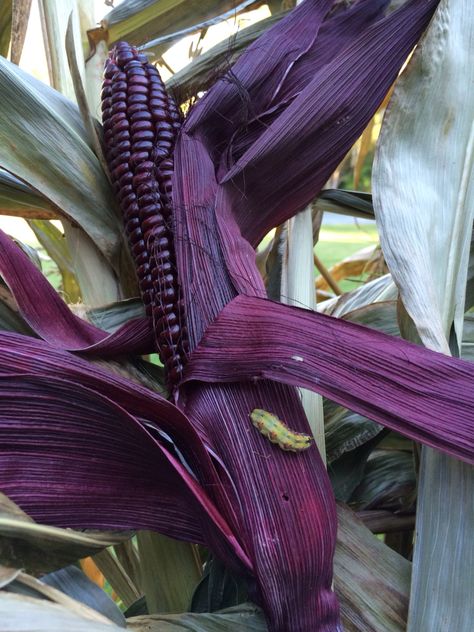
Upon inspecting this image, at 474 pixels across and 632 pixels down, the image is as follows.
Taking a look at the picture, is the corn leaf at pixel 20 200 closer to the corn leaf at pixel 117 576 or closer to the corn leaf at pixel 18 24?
the corn leaf at pixel 18 24

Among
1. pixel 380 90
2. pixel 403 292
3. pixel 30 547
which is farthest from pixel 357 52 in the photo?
pixel 30 547

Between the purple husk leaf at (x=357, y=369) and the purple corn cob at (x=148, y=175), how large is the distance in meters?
0.06

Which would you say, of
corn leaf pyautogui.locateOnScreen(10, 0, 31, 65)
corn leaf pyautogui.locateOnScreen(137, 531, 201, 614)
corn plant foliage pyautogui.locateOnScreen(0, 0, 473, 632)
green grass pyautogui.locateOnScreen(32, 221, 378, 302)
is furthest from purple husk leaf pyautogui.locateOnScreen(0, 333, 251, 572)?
green grass pyautogui.locateOnScreen(32, 221, 378, 302)

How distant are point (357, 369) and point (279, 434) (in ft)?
0.19

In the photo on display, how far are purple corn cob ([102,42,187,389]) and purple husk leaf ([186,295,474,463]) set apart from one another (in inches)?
2.5

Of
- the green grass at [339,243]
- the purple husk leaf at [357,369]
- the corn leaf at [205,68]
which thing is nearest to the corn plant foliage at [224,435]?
the purple husk leaf at [357,369]

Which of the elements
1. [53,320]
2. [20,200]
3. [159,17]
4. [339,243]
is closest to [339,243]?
[339,243]

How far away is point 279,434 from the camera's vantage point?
374 millimetres

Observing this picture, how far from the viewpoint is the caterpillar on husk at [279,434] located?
1.22 ft

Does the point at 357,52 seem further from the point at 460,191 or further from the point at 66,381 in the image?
the point at 66,381

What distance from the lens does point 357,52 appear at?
49cm

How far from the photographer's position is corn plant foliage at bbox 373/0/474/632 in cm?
38

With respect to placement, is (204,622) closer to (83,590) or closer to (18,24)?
(83,590)

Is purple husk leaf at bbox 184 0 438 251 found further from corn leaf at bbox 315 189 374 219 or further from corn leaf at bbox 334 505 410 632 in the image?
corn leaf at bbox 334 505 410 632
